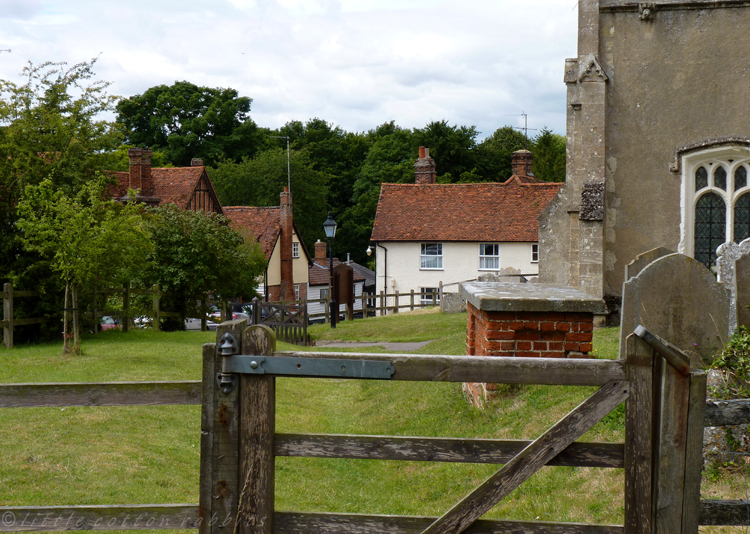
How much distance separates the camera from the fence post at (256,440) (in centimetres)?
349

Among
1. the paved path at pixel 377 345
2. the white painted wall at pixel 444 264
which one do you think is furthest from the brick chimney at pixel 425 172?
the paved path at pixel 377 345

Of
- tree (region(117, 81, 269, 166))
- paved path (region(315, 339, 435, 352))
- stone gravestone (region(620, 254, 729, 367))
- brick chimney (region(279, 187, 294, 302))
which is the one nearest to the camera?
stone gravestone (region(620, 254, 729, 367))

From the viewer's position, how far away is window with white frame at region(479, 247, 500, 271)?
41812 mm

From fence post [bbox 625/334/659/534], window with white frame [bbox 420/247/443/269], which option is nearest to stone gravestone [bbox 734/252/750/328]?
fence post [bbox 625/334/659/534]

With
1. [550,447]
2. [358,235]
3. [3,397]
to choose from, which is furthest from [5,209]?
[358,235]

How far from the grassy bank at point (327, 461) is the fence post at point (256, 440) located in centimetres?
283

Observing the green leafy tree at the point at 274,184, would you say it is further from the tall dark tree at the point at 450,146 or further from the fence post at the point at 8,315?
the fence post at the point at 8,315

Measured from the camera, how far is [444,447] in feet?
11.3

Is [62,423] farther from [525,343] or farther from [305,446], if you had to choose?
[305,446]

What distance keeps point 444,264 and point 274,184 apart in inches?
981

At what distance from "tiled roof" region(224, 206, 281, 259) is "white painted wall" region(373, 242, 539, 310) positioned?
26.0ft

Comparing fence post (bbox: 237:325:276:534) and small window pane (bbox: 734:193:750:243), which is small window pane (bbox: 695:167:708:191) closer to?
small window pane (bbox: 734:193:750:243)

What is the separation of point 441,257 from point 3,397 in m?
39.3

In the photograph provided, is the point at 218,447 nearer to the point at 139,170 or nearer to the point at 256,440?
the point at 256,440
